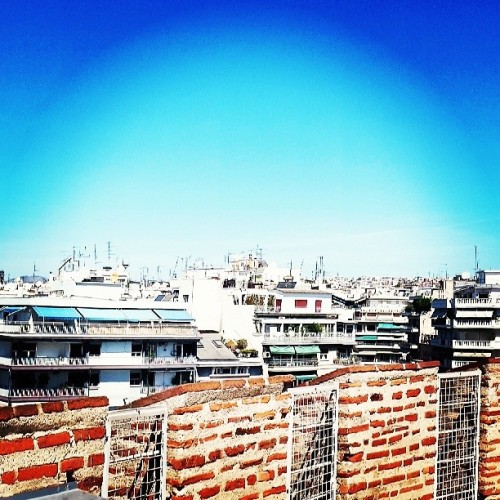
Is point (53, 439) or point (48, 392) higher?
point (53, 439)

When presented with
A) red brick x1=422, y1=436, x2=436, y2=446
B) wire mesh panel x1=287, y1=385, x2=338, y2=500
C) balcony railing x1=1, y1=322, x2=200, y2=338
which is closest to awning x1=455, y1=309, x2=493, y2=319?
balcony railing x1=1, y1=322, x2=200, y2=338

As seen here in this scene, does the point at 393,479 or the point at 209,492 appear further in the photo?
the point at 393,479

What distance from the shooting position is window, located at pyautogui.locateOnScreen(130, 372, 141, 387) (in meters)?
31.0

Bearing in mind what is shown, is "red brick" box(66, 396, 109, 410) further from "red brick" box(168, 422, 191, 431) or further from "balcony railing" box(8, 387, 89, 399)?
"balcony railing" box(8, 387, 89, 399)

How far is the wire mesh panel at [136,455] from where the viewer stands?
339cm

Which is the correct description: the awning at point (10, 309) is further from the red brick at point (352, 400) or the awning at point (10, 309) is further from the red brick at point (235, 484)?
the red brick at point (235, 484)

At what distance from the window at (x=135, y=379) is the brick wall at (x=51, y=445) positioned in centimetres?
2849

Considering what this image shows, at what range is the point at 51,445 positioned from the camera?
3.07 meters

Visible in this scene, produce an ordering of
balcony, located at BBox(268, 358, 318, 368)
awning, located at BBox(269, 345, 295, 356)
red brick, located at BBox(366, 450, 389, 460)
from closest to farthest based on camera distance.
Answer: red brick, located at BBox(366, 450, 389, 460) < balcony, located at BBox(268, 358, 318, 368) < awning, located at BBox(269, 345, 295, 356)

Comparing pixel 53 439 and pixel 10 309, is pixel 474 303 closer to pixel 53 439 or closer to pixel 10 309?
pixel 10 309

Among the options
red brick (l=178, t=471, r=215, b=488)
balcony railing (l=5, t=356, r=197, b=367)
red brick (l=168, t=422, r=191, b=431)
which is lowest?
balcony railing (l=5, t=356, r=197, b=367)

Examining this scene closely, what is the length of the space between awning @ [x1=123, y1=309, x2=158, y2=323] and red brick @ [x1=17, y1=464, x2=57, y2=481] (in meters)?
29.2

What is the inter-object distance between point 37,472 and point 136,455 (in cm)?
60

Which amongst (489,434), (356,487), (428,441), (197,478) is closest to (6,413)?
(197,478)
